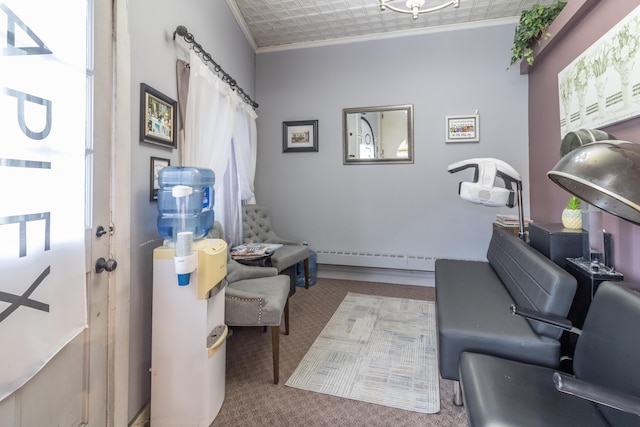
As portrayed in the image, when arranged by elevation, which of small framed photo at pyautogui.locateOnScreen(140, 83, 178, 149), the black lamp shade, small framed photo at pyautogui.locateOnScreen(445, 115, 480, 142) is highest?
small framed photo at pyautogui.locateOnScreen(445, 115, 480, 142)

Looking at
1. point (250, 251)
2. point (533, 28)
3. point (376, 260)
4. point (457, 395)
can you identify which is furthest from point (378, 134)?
point (457, 395)

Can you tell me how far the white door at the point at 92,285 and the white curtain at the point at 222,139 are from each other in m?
0.78

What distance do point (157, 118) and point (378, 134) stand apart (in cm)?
265

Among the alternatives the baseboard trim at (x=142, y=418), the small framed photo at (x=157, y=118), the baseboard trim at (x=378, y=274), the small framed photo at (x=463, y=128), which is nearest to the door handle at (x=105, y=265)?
the small framed photo at (x=157, y=118)

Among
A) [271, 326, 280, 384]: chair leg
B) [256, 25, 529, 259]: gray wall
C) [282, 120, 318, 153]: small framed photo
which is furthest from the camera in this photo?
[282, 120, 318, 153]: small framed photo

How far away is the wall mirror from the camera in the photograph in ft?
11.9

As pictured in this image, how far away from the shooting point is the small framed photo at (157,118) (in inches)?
65.2

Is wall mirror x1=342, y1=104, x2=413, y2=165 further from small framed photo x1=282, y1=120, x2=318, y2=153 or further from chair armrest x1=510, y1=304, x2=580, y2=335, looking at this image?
chair armrest x1=510, y1=304, x2=580, y2=335

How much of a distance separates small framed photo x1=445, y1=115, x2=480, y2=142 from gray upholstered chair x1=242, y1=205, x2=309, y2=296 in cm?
226

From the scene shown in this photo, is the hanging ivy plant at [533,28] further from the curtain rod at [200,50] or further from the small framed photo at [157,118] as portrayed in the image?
the small framed photo at [157,118]

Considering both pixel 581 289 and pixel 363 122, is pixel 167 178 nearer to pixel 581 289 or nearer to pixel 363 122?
pixel 581 289

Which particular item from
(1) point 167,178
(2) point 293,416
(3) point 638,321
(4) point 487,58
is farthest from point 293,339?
(4) point 487,58

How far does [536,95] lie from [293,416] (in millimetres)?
3696

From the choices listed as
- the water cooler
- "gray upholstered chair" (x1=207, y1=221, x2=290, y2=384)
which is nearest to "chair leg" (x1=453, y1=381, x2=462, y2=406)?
"gray upholstered chair" (x1=207, y1=221, x2=290, y2=384)
